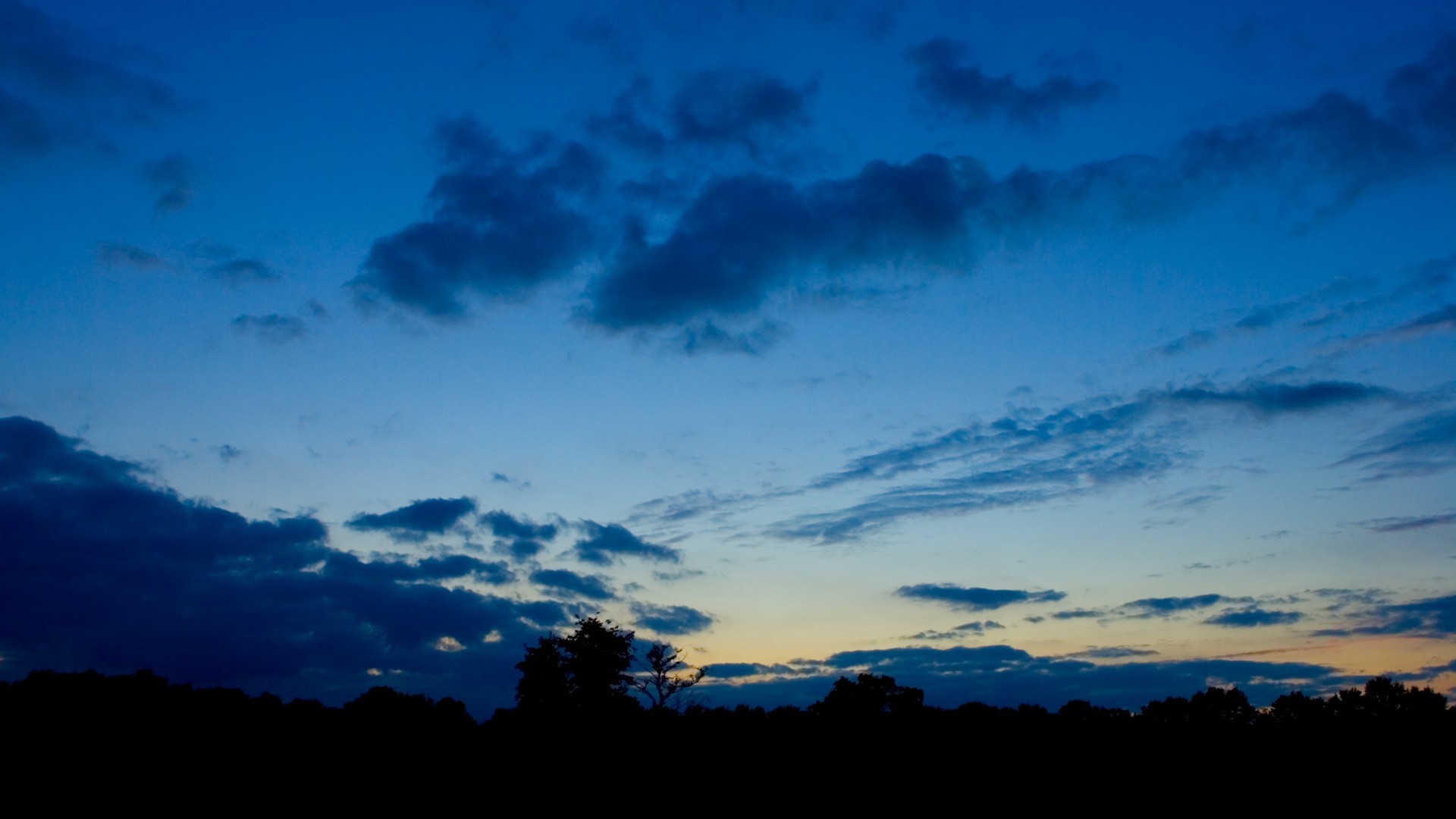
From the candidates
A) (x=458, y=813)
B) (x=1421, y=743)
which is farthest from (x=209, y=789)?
(x=1421, y=743)

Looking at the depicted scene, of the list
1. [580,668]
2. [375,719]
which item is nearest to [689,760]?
[375,719]

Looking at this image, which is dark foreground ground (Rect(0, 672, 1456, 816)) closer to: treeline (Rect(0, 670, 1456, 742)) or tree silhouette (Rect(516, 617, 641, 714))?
treeline (Rect(0, 670, 1456, 742))

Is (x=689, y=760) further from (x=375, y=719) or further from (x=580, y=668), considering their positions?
(x=580, y=668)

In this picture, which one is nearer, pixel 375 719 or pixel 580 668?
pixel 375 719

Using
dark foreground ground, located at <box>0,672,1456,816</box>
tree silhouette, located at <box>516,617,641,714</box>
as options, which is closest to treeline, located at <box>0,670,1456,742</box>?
dark foreground ground, located at <box>0,672,1456,816</box>

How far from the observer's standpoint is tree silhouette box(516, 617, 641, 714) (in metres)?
89.1

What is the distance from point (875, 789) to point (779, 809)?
3.00 meters

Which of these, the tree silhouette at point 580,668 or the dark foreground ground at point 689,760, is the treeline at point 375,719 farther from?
the tree silhouette at point 580,668

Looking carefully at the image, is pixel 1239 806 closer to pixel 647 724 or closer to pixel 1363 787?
pixel 1363 787

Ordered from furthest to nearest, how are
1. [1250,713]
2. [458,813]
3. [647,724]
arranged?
[1250,713] < [647,724] < [458,813]

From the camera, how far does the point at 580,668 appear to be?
90188mm

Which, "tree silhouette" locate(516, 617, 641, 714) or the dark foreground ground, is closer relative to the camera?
the dark foreground ground

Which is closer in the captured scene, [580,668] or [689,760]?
[689,760]

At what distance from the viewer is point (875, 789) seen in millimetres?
25750
